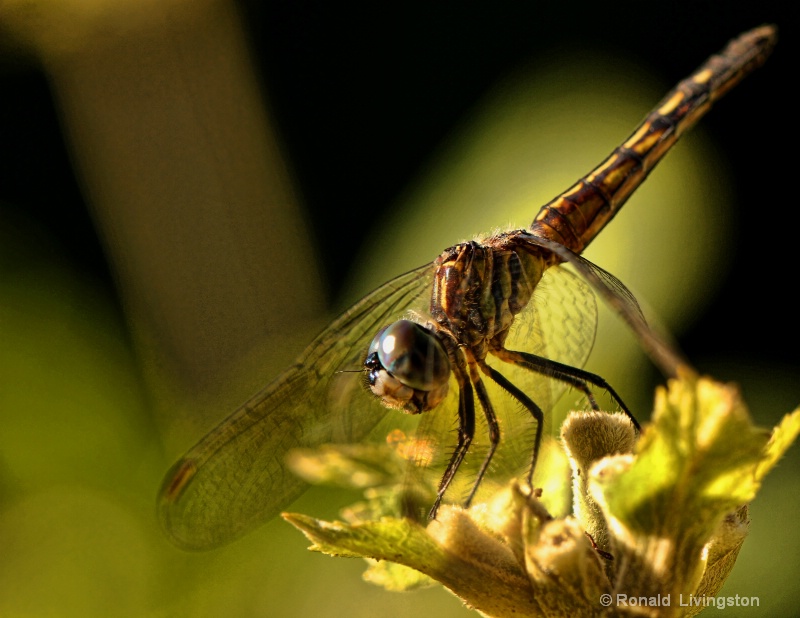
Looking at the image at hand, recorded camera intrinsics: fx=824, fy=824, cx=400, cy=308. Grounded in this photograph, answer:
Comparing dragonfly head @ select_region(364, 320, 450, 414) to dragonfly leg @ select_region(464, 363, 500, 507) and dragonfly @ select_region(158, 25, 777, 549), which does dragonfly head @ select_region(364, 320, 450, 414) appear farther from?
dragonfly leg @ select_region(464, 363, 500, 507)

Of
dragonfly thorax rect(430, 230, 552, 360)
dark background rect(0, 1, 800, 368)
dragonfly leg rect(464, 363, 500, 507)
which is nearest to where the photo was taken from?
dragonfly leg rect(464, 363, 500, 507)

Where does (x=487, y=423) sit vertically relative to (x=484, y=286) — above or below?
below

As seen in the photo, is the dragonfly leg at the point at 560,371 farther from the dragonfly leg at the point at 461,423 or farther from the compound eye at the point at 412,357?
the compound eye at the point at 412,357

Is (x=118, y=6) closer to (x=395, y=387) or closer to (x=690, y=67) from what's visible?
(x=395, y=387)

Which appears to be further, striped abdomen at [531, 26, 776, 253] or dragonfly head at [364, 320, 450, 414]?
striped abdomen at [531, 26, 776, 253]

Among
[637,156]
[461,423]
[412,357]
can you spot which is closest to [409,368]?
[412,357]

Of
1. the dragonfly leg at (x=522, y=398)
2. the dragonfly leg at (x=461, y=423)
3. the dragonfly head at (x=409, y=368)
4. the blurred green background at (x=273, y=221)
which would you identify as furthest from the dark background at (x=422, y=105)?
the dragonfly head at (x=409, y=368)

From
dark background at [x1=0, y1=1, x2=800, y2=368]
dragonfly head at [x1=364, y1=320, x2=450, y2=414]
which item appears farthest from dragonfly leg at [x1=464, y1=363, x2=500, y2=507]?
dark background at [x1=0, y1=1, x2=800, y2=368]

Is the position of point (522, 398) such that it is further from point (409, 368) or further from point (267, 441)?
point (267, 441)
